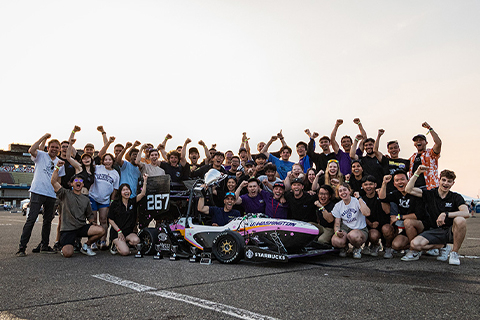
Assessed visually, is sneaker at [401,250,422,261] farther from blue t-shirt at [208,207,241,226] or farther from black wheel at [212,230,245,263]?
blue t-shirt at [208,207,241,226]

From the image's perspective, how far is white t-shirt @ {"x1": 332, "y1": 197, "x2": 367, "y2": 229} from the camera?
24.1 ft

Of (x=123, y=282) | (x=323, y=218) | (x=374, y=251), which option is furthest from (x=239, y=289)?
(x=374, y=251)

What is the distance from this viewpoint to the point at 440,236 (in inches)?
266

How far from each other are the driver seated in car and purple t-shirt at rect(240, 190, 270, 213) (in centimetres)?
43

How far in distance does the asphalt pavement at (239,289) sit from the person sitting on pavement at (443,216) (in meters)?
0.32

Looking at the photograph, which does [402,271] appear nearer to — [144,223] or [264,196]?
[264,196]

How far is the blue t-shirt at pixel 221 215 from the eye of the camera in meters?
7.58

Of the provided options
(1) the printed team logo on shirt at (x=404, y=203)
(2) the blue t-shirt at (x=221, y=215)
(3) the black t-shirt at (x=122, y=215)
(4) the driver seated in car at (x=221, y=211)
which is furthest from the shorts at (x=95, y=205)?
(1) the printed team logo on shirt at (x=404, y=203)

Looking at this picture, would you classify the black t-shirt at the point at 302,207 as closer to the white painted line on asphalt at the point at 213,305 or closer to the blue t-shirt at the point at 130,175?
the blue t-shirt at the point at 130,175

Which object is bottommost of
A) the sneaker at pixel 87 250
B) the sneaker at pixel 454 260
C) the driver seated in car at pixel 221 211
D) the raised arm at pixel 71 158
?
the sneaker at pixel 87 250

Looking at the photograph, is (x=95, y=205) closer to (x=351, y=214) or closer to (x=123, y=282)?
(x=123, y=282)

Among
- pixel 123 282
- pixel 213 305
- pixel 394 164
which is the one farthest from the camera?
pixel 394 164

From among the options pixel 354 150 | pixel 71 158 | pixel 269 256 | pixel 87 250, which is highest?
pixel 354 150

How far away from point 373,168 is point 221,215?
375cm
